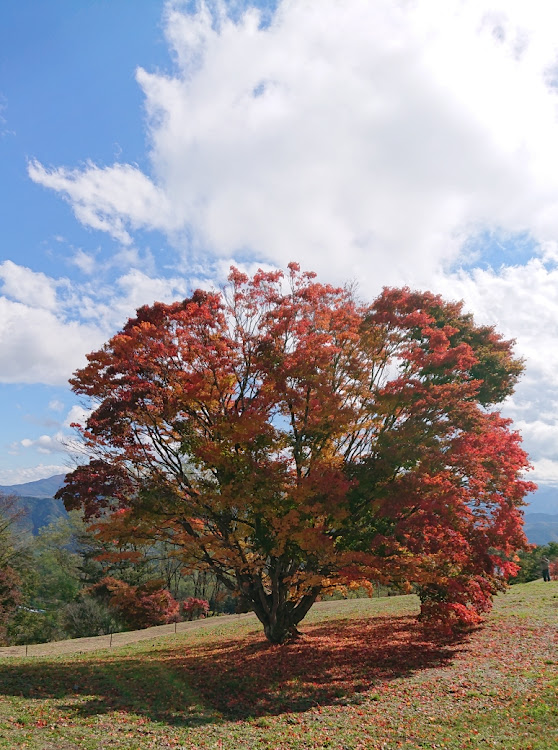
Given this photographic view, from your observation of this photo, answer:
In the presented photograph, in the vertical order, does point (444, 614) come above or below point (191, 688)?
above

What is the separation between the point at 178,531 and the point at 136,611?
25683 mm

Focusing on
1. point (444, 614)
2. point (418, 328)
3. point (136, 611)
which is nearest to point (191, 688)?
point (444, 614)

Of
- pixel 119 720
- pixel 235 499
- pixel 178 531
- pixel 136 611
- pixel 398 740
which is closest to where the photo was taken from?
pixel 398 740

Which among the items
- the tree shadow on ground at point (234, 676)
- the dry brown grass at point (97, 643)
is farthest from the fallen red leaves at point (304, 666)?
the dry brown grass at point (97, 643)

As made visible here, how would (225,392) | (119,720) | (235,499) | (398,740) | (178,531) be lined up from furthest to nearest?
(178,531), (225,392), (235,499), (119,720), (398,740)

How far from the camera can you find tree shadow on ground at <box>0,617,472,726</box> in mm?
11773

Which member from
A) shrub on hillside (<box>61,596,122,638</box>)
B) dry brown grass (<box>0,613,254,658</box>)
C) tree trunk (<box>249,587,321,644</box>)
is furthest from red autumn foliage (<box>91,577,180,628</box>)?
tree trunk (<box>249,587,321,644</box>)

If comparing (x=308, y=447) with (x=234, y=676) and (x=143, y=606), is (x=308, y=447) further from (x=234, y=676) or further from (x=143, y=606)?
(x=143, y=606)

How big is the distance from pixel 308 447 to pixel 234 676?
7081 millimetres

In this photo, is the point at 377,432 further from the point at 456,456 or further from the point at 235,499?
the point at 235,499

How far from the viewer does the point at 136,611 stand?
38188 millimetres

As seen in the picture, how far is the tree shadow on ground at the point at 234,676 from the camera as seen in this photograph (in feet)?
38.6

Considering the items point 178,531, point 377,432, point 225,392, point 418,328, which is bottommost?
point 178,531

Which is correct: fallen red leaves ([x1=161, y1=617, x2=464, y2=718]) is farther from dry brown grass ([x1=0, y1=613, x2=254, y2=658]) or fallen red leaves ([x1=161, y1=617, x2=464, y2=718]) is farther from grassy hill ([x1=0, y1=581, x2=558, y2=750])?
dry brown grass ([x1=0, y1=613, x2=254, y2=658])
